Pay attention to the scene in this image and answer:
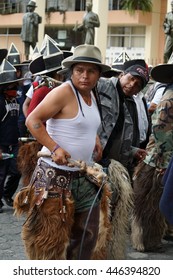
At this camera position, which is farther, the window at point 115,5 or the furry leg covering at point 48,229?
the window at point 115,5

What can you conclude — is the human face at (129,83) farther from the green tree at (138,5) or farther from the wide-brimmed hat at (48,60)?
the green tree at (138,5)

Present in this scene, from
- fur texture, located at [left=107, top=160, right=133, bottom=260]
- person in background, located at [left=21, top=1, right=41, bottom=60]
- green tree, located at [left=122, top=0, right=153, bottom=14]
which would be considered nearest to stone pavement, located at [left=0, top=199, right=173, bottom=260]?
fur texture, located at [left=107, top=160, right=133, bottom=260]

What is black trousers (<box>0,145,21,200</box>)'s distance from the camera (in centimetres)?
675

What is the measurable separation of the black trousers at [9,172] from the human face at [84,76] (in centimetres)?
329

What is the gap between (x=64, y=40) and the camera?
33188mm

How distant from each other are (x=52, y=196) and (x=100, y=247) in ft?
1.88

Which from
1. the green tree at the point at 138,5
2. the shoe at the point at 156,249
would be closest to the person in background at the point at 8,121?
the shoe at the point at 156,249

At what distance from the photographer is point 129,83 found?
4.86 metres

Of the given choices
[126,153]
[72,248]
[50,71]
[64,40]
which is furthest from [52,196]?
[64,40]

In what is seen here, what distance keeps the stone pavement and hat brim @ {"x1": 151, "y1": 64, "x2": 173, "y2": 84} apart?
1.62 metres

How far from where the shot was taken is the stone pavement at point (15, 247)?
16.4 feet

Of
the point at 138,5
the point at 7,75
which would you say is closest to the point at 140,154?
the point at 7,75

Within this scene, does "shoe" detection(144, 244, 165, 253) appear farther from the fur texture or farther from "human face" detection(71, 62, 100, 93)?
"human face" detection(71, 62, 100, 93)

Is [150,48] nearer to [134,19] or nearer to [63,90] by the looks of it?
[134,19]
